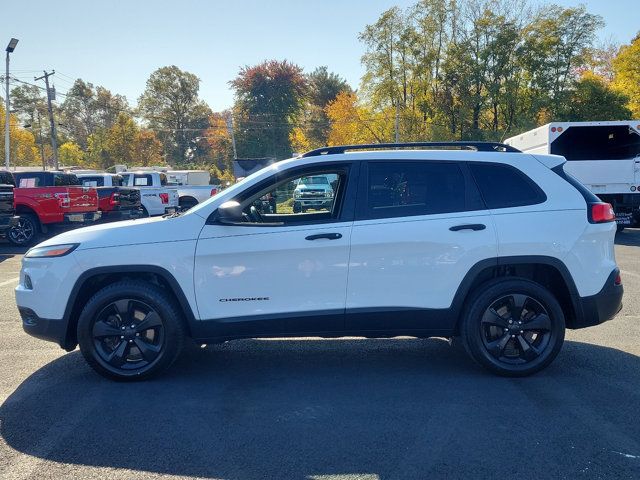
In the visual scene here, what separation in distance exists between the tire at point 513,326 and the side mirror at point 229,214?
2.05 meters

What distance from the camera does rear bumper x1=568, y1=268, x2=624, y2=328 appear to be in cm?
461

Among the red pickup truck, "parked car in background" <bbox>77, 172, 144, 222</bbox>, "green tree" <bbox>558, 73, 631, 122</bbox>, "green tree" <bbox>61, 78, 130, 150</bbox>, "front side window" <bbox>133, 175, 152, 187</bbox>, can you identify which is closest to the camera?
the red pickup truck

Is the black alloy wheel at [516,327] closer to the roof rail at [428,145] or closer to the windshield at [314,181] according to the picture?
the roof rail at [428,145]

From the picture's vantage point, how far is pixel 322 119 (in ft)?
222

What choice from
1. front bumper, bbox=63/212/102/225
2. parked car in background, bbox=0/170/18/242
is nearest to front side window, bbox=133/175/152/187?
front bumper, bbox=63/212/102/225

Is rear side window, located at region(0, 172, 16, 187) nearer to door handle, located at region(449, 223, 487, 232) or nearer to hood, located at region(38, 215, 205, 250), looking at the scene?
hood, located at region(38, 215, 205, 250)

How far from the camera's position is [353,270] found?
4.48 m

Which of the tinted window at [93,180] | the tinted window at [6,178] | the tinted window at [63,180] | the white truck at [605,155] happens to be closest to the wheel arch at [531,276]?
the white truck at [605,155]

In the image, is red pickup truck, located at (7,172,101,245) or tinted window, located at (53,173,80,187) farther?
tinted window, located at (53,173,80,187)

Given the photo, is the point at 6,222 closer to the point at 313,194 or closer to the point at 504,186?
the point at 313,194

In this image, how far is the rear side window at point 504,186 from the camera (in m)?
4.65

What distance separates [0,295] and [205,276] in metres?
5.43

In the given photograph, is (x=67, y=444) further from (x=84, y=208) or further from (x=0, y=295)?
(x=84, y=208)

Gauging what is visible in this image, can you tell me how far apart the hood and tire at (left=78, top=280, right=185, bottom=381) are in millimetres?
361
